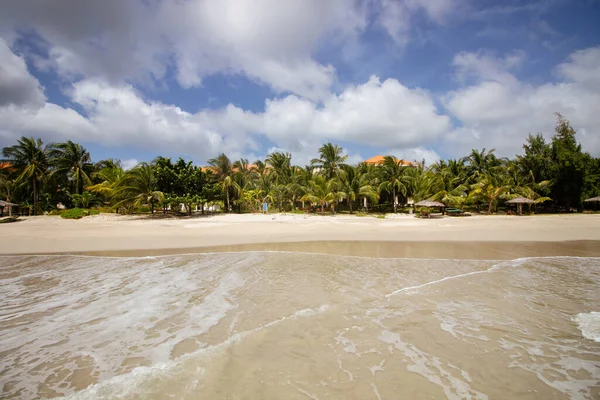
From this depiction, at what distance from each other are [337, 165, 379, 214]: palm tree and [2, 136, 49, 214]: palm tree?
32.9 meters

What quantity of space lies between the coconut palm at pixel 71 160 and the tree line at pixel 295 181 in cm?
9

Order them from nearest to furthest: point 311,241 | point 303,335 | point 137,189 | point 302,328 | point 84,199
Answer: point 303,335 < point 302,328 < point 311,241 < point 137,189 < point 84,199

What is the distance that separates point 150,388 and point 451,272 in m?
7.43

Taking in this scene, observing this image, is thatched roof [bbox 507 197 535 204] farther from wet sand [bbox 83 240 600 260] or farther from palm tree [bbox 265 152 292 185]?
palm tree [bbox 265 152 292 185]

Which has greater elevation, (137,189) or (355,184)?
(355,184)

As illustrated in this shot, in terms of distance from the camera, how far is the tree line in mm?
28188

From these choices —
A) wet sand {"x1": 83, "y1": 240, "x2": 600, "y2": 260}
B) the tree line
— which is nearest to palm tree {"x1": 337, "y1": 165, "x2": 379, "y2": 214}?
the tree line

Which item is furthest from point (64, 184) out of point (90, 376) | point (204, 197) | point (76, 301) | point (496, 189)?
point (496, 189)

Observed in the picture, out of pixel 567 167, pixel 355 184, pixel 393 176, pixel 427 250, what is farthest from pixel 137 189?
pixel 567 167

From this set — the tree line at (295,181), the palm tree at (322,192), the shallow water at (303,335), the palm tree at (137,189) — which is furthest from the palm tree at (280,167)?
the shallow water at (303,335)

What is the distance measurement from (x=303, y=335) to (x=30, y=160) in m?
39.5

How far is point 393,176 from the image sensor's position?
3381cm

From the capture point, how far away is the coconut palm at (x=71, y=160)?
3134 centimetres

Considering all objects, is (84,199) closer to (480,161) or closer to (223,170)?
(223,170)
